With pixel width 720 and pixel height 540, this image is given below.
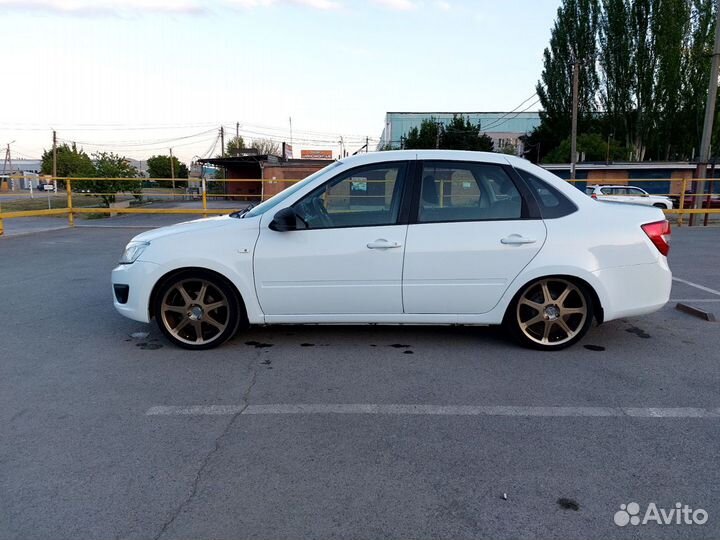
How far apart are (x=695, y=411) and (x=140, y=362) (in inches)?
161

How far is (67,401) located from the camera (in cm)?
358

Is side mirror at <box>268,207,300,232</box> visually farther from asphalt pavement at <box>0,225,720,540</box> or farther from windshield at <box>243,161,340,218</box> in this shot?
asphalt pavement at <box>0,225,720,540</box>

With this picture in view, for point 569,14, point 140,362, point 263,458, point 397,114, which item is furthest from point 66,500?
point 397,114

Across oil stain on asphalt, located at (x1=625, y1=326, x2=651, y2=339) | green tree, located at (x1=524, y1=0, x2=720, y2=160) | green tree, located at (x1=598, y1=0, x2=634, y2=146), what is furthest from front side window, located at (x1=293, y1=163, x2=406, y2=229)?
green tree, located at (x1=598, y1=0, x2=634, y2=146)

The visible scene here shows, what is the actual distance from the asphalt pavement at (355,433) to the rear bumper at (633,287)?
1.29ft

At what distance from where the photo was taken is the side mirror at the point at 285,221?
4281 millimetres

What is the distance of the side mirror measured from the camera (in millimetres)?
4281

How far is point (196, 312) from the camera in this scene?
4551 millimetres

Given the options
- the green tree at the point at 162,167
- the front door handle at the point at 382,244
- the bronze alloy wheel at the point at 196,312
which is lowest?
the bronze alloy wheel at the point at 196,312

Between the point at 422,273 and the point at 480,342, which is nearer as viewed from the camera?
the point at 422,273

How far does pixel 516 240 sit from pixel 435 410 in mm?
1671

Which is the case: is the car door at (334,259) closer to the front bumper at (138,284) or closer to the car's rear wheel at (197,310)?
the car's rear wheel at (197,310)

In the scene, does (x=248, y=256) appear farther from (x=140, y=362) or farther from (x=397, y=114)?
(x=397, y=114)

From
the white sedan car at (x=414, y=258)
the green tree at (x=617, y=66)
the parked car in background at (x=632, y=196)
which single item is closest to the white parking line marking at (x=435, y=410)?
the white sedan car at (x=414, y=258)
